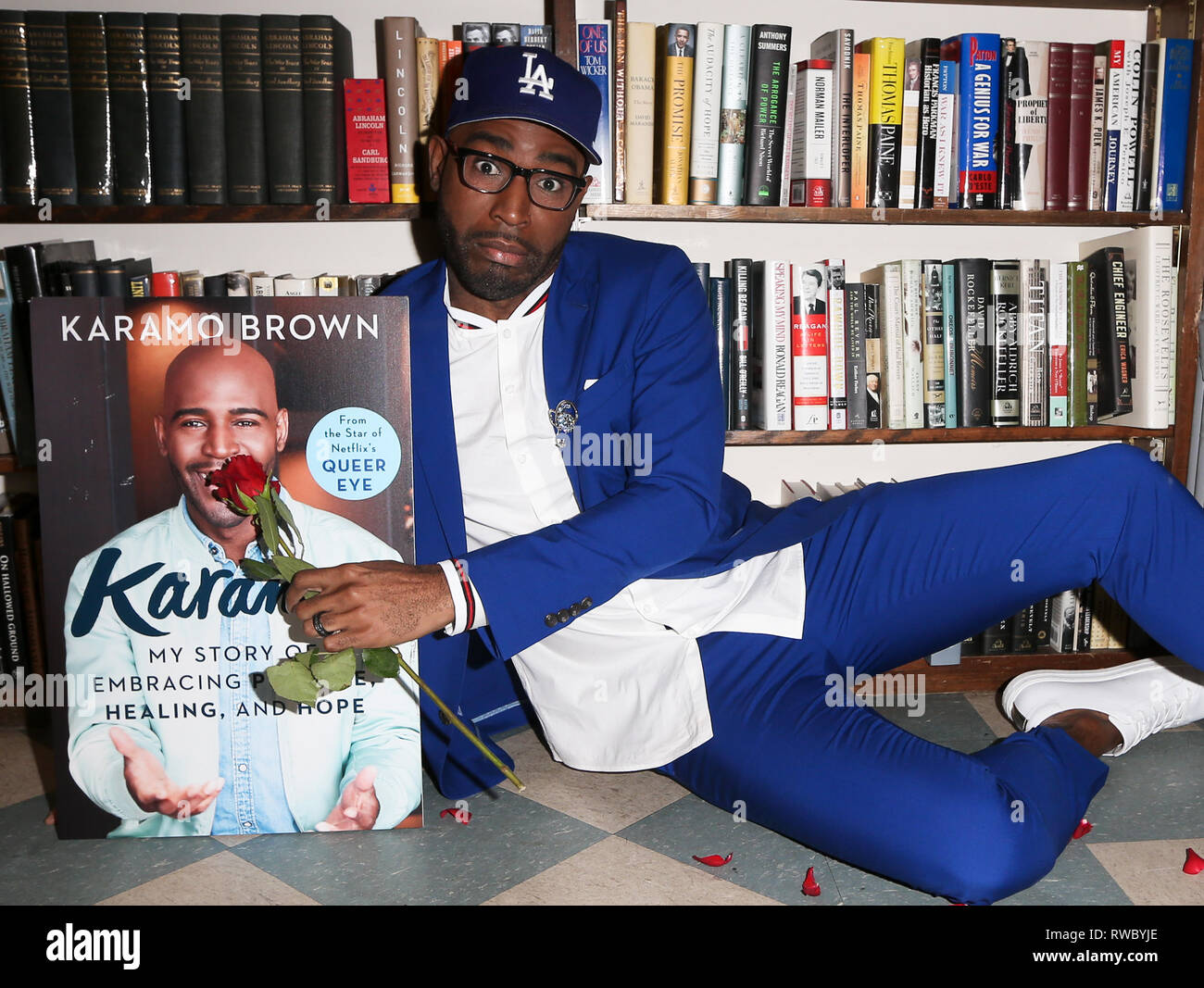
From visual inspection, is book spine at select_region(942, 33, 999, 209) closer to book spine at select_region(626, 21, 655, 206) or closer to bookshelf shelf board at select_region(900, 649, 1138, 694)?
book spine at select_region(626, 21, 655, 206)

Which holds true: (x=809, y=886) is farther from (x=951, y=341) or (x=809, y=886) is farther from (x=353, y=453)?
(x=951, y=341)

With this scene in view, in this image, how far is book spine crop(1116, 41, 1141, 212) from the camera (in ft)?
6.20

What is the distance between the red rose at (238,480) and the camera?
1123 mm

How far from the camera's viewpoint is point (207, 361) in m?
1.36

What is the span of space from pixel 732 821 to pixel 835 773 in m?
0.26

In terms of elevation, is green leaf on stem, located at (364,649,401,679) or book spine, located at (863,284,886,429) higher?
book spine, located at (863,284,886,429)

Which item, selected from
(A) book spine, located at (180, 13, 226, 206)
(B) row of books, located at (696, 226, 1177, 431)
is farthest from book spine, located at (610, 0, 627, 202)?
(A) book spine, located at (180, 13, 226, 206)

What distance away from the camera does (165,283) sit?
1.86 m

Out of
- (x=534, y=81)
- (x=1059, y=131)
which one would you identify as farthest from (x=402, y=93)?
(x=1059, y=131)

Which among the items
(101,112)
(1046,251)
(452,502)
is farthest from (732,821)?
(101,112)

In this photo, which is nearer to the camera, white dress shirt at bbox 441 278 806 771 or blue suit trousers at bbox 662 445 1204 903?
blue suit trousers at bbox 662 445 1204 903

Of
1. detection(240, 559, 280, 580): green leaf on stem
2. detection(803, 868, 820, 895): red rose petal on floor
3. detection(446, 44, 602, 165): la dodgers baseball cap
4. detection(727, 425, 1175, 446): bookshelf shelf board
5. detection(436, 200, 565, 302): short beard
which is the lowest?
detection(803, 868, 820, 895): red rose petal on floor

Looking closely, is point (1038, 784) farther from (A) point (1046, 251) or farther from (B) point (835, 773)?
(A) point (1046, 251)

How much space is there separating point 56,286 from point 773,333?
1.33m
